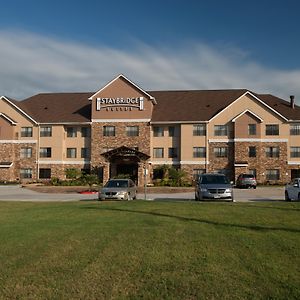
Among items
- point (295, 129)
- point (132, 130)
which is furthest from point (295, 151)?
point (132, 130)

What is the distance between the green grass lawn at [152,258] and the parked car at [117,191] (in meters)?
11.4

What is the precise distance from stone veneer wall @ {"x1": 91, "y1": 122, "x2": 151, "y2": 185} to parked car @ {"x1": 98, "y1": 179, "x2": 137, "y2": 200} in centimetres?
2596

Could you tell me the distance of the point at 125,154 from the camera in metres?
51.4

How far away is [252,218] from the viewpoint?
13.8 metres

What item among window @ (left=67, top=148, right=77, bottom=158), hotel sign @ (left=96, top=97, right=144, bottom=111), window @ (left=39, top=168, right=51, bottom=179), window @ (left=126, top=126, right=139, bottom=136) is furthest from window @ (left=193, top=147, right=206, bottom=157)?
window @ (left=39, top=168, right=51, bottom=179)

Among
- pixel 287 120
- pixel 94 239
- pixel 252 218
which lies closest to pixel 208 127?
pixel 287 120

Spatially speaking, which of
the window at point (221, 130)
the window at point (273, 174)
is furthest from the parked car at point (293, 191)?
the window at point (221, 130)

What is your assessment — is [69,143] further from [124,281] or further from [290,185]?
[124,281]

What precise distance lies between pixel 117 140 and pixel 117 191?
92.4 feet

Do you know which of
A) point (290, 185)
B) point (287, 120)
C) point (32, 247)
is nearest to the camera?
point (32, 247)

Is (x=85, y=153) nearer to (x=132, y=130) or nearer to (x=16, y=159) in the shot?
(x=132, y=130)

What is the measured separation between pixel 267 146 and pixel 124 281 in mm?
47147

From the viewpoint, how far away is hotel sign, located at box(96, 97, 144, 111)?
5297 cm

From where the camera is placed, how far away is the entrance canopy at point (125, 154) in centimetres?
5094
